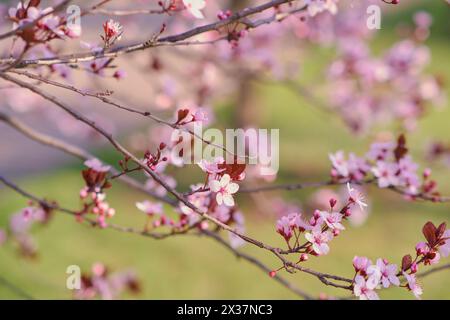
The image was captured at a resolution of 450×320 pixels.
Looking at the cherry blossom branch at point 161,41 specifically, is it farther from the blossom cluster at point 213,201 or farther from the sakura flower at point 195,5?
the blossom cluster at point 213,201

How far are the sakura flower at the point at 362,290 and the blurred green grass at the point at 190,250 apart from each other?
287cm

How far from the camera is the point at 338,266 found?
6938mm

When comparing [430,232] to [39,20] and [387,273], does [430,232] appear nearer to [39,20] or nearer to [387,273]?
[387,273]

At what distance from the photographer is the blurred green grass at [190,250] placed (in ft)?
20.4

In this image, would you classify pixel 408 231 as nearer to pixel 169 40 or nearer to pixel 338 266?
pixel 338 266

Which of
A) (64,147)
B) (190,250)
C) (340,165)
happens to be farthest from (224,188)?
(190,250)

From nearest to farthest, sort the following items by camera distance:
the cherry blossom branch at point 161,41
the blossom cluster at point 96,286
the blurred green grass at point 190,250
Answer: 1. the cherry blossom branch at point 161,41
2. the blossom cluster at point 96,286
3. the blurred green grass at point 190,250

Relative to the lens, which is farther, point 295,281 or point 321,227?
point 295,281

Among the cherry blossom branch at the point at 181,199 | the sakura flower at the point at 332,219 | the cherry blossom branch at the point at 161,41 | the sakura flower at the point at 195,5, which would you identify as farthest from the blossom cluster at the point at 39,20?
the sakura flower at the point at 332,219

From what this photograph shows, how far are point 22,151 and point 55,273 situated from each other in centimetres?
487

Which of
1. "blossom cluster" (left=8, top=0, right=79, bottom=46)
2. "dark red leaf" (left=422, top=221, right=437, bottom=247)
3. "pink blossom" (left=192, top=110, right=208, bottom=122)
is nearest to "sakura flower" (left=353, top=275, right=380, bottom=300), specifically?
"dark red leaf" (left=422, top=221, right=437, bottom=247)

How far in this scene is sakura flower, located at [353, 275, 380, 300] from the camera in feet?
6.96
